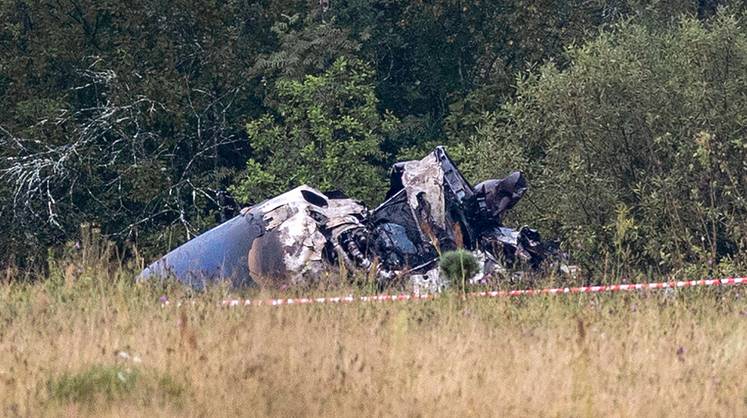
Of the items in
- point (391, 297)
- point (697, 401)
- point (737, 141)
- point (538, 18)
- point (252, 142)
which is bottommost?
point (697, 401)

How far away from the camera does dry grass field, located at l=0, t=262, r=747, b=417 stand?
18.5 ft

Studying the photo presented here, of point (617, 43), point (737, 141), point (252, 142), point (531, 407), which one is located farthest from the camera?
point (252, 142)

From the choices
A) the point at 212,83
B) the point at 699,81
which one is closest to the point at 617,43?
the point at 699,81

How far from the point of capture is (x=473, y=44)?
77.8 feet

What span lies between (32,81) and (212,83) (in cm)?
319

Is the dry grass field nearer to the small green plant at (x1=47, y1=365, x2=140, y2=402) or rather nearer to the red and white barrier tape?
the small green plant at (x1=47, y1=365, x2=140, y2=402)

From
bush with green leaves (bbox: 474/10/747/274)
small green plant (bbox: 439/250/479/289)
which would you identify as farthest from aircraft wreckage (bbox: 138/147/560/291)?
bush with green leaves (bbox: 474/10/747/274)

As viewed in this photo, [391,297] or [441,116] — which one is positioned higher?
[441,116]

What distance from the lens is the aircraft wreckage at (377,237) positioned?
11.4 metres

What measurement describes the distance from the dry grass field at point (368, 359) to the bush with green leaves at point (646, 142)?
6.39 m

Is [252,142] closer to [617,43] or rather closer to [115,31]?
[115,31]

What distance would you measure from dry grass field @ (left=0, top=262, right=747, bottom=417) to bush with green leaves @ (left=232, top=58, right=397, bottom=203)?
42.7ft

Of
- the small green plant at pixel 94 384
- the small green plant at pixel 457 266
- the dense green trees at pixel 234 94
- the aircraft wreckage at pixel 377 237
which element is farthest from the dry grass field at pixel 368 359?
the dense green trees at pixel 234 94

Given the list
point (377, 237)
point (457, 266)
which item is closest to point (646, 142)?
point (377, 237)
